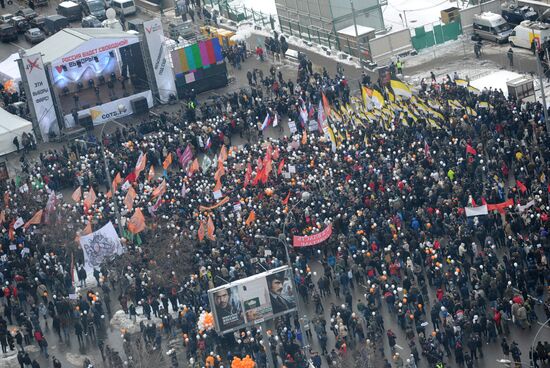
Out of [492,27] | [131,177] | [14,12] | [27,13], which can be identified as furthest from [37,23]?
[131,177]

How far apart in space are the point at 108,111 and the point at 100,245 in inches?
789

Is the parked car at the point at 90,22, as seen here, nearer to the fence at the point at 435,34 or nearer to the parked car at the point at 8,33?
the parked car at the point at 8,33

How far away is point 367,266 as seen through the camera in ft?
159

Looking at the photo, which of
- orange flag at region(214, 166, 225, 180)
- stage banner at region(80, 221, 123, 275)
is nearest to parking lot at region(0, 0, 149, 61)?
orange flag at region(214, 166, 225, 180)

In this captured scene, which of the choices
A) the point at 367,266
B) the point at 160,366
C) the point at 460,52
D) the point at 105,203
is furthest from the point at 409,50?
the point at 160,366

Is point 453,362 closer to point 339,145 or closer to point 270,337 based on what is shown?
point 270,337

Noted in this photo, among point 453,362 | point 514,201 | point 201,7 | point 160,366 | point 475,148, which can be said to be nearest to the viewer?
point 453,362

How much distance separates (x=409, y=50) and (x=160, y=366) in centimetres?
3165

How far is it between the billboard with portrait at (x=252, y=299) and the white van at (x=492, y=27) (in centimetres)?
3123

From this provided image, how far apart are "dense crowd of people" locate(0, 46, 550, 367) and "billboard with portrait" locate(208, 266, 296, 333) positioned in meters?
1.45

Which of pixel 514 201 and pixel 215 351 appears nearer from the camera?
pixel 215 351

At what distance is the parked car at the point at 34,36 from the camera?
3391 inches

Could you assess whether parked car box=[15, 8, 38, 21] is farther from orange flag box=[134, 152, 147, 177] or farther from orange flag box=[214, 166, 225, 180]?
orange flag box=[214, 166, 225, 180]

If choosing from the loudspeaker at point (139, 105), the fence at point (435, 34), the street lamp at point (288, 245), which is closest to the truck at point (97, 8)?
the loudspeaker at point (139, 105)
